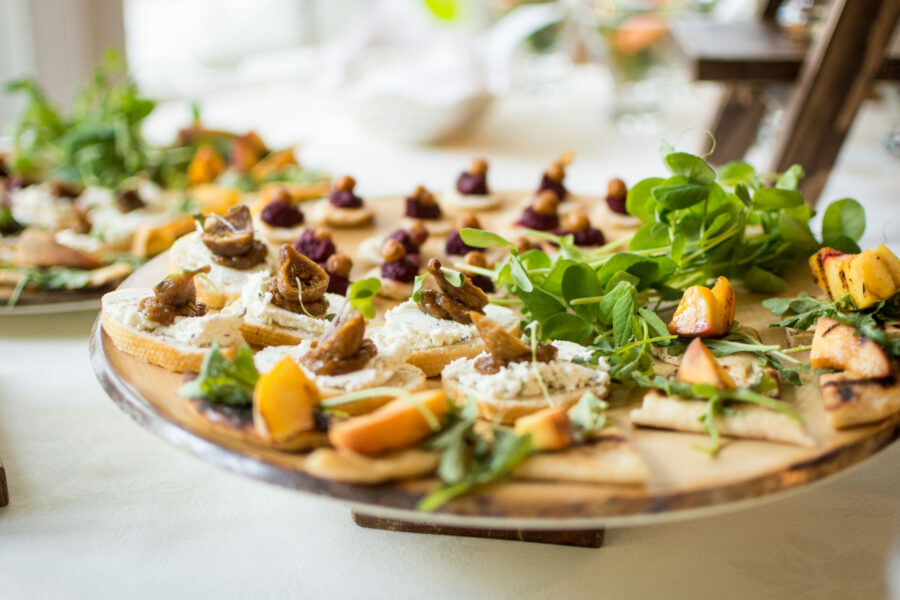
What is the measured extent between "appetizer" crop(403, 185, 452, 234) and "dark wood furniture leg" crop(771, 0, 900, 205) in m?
0.86

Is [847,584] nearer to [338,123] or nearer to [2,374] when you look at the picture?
[2,374]

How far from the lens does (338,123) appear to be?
10.8 ft

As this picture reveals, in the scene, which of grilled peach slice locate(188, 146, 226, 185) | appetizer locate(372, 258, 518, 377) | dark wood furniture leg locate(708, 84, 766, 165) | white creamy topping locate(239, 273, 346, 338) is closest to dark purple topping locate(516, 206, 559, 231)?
appetizer locate(372, 258, 518, 377)

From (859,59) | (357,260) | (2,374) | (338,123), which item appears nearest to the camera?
(2,374)

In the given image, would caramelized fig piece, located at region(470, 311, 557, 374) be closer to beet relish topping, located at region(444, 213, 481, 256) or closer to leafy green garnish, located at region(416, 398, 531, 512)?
leafy green garnish, located at region(416, 398, 531, 512)

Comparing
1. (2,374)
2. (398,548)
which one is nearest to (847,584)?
(398,548)

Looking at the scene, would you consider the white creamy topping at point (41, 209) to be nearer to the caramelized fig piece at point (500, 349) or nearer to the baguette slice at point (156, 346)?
the baguette slice at point (156, 346)

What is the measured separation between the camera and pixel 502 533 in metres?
1.07

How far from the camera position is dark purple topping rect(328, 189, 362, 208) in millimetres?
1776

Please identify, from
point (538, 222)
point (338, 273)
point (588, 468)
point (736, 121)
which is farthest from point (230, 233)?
point (736, 121)

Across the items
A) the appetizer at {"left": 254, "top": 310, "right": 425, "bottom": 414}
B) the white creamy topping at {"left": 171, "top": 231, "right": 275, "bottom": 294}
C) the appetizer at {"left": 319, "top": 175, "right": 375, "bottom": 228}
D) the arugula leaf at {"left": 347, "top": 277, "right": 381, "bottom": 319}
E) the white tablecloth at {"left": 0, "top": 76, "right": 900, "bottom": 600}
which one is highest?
the arugula leaf at {"left": 347, "top": 277, "right": 381, "bottom": 319}

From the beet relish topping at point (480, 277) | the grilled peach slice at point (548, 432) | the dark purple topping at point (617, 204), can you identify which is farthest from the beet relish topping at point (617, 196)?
the grilled peach slice at point (548, 432)

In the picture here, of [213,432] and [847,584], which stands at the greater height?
[213,432]

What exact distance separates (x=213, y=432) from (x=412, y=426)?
227 mm
